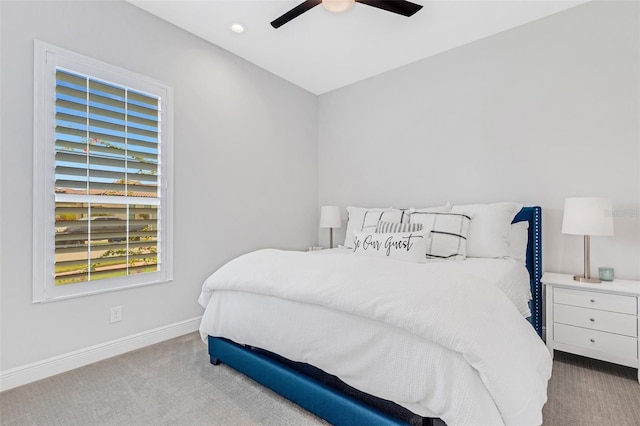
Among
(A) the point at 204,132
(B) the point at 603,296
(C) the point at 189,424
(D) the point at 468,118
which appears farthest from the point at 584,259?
(A) the point at 204,132

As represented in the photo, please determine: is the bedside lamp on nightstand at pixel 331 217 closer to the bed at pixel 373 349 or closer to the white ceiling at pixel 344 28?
the white ceiling at pixel 344 28

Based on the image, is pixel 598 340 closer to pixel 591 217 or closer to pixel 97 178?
pixel 591 217

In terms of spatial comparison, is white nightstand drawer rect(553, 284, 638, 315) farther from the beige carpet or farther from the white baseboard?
the white baseboard

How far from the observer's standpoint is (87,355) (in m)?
2.24

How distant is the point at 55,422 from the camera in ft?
5.31

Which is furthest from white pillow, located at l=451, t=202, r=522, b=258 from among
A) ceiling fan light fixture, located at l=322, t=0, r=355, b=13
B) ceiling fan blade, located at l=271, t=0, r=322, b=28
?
ceiling fan blade, located at l=271, t=0, r=322, b=28

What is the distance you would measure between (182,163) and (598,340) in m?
3.40

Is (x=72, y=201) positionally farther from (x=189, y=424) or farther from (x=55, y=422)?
(x=189, y=424)

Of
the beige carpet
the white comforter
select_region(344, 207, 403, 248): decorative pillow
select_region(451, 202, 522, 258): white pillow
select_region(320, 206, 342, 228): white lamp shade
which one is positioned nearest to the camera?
the white comforter

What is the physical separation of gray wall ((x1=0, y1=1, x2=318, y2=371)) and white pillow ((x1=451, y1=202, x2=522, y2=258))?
2.10m

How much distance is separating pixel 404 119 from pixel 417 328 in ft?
9.26

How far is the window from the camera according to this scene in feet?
6.81

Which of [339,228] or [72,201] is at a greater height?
[72,201]

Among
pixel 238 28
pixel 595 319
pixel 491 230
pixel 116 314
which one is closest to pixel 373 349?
pixel 491 230
